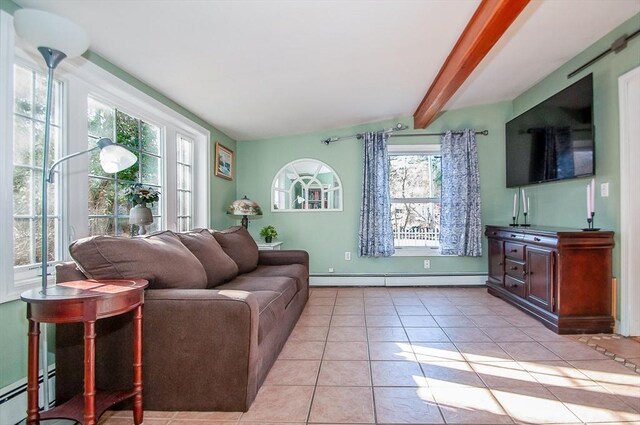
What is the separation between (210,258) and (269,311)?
0.81 metres

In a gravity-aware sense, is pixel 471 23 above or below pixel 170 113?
above

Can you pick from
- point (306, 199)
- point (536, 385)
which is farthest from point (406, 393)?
point (306, 199)

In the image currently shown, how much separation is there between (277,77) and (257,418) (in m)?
2.47

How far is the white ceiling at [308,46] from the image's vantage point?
74.5 inches

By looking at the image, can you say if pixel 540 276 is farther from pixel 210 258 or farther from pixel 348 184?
pixel 210 258

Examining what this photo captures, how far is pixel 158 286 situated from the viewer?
6.11 ft

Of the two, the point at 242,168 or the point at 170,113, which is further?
the point at 242,168

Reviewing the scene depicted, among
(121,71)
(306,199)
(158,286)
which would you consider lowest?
(158,286)

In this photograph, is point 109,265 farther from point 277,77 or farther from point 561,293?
point 561,293

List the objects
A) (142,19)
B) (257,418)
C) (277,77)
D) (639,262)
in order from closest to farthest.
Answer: (257,418) < (142,19) < (639,262) < (277,77)

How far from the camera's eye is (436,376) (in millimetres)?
2039

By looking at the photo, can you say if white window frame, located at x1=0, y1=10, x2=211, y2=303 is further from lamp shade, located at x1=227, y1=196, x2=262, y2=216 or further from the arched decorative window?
the arched decorative window

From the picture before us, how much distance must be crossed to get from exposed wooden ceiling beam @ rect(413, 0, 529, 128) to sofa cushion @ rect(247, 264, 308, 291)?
2.23m

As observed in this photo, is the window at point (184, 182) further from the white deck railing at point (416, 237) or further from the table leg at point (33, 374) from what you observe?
the white deck railing at point (416, 237)
